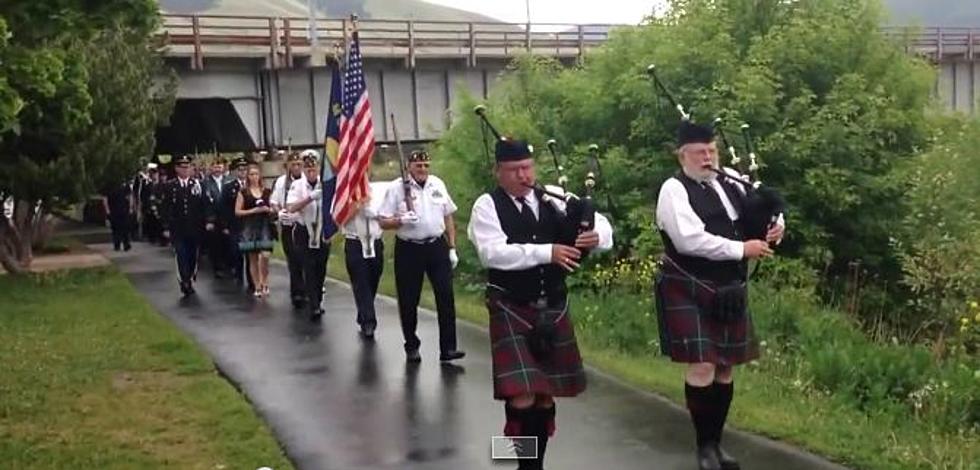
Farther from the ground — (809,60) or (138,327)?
(809,60)

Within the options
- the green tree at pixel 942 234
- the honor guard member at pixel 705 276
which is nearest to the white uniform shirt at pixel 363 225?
the honor guard member at pixel 705 276

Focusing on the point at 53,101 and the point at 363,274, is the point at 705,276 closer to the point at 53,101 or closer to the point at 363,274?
Result: the point at 363,274

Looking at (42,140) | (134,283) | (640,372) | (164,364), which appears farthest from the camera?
(42,140)

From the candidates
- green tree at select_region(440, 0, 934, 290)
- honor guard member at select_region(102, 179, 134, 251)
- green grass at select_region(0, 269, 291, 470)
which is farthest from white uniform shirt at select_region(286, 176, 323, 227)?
honor guard member at select_region(102, 179, 134, 251)

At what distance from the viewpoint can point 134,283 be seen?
17.5m

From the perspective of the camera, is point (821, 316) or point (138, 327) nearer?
point (821, 316)

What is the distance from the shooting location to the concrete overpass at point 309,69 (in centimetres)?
3219

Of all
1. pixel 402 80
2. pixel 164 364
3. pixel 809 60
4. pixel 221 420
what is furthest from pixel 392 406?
pixel 402 80

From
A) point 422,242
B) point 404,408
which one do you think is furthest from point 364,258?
point 404,408

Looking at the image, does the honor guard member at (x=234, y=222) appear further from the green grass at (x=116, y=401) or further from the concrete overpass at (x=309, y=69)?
the concrete overpass at (x=309, y=69)

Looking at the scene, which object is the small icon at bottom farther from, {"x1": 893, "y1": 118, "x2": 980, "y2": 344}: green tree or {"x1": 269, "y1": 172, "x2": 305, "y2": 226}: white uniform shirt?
{"x1": 269, "y1": 172, "x2": 305, "y2": 226}: white uniform shirt

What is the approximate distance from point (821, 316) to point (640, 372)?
9.66 ft

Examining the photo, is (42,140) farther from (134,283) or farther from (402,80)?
(402,80)

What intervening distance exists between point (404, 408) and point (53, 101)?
5045 millimetres
